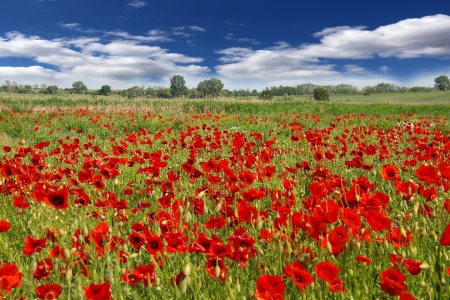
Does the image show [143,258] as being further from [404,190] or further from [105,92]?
[105,92]

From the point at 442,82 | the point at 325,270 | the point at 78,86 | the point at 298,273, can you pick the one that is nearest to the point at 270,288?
the point at 298,273

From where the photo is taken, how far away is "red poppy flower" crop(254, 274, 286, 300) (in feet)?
3.95

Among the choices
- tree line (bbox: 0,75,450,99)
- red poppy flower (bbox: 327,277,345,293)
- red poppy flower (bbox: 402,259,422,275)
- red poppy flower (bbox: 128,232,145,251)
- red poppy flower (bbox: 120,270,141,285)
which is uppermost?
tree line (bbox: 0,75,450,99)

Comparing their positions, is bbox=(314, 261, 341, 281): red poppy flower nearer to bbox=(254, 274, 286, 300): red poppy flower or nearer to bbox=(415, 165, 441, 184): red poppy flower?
bbox=(254, 274, 286, 300): red poppy flower

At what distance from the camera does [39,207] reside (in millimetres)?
3027

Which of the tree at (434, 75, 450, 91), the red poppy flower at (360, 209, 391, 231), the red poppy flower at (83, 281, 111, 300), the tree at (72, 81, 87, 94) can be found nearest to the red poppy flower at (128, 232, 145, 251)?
the red poppy flower at (83, 281, 111, 300)

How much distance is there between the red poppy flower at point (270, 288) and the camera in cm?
121

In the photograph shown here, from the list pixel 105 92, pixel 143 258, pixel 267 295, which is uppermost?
pixel 105 92

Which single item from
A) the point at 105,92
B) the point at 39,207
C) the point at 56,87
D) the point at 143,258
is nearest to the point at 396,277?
the point at 143,258

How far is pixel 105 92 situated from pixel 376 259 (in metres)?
106

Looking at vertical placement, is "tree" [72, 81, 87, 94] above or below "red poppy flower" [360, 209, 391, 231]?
above

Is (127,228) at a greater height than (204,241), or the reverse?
(204,241)

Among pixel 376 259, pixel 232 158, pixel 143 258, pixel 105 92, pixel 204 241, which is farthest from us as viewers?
pixel 105 92

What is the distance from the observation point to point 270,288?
123 centimetres
